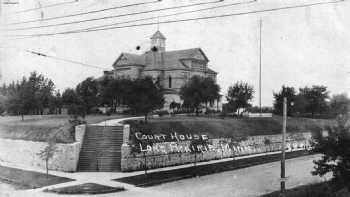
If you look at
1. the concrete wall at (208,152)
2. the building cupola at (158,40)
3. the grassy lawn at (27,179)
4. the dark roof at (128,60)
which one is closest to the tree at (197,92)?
the concrete wall at (208,152)

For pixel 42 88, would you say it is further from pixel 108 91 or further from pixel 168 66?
pixel 168 66

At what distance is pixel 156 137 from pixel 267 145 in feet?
50.1

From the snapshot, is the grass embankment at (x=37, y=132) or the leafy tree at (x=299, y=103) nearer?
the grass embankment at (x=37, y=132)

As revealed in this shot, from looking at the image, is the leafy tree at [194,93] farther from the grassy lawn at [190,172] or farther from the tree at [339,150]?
the tree at [339,150]

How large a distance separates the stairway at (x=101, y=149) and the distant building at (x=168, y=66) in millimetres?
32203

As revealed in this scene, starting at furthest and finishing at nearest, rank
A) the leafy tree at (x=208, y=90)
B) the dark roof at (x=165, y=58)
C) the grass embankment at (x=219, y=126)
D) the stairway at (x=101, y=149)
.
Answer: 1. the dark roof at (x=165, y=58)
2. the leafy tree at (x=208, y=90)
3. the grass embankment at (x=219, y=126)
4. the stairway at (x=101, y=149)

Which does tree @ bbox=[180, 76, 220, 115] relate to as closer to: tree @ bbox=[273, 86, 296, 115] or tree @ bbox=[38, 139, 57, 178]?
tree @ bbox=[273, 86, 296, 115]

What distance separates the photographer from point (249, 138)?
4091 centimetres

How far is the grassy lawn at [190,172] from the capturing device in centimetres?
2520

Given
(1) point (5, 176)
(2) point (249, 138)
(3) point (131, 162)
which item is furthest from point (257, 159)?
(1) point (5, 176)

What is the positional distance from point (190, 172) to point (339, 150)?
12.0 m

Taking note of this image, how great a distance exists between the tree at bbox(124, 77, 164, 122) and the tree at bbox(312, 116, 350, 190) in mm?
18554

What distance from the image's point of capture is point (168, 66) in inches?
2633

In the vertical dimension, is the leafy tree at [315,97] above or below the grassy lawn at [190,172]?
above
